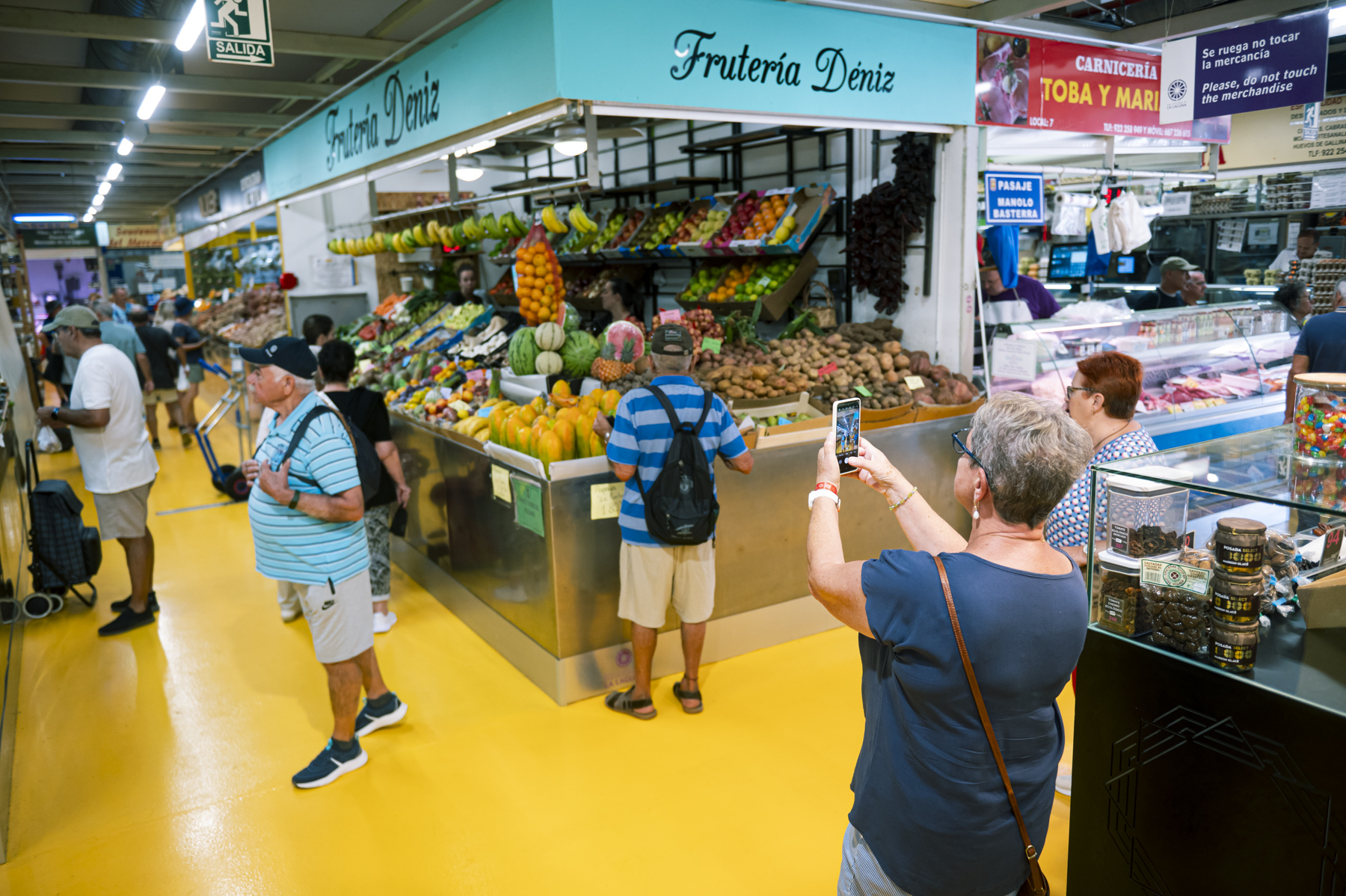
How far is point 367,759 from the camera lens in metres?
3.80

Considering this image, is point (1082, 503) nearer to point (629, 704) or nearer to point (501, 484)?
point (629, 704)

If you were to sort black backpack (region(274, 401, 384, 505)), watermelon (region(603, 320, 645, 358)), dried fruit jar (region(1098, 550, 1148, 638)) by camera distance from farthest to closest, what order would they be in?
watermelon (region(603, 320, 645, 358)) < black backpack (region(274, 401, 384, 505)) < dried fruit jar (region(1098, 550, 1148, 638))

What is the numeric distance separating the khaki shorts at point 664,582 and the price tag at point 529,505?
47 centimetres

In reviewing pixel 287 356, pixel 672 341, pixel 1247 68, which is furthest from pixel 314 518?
pixel 1247 68

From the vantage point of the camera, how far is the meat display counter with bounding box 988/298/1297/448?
541 centimetres

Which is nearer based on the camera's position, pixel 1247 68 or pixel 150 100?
pixel 1247 68

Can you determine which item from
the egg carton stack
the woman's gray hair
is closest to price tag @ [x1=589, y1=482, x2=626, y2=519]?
the woman's gray hair

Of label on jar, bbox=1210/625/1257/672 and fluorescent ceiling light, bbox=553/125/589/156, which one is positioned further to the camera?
fluorescent ceiling light, bbox=553/125/589/156

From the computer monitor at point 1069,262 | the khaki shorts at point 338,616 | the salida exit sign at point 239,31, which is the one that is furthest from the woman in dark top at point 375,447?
the computer monitor at point 1069,262

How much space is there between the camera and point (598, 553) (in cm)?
422

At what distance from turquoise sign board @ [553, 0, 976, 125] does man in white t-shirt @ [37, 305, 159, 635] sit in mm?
3313

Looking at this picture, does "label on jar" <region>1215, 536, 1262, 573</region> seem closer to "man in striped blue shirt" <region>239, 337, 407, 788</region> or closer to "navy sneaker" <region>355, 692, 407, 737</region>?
"man in striped blue shirt" <region>239, 337, 407, 788</region>

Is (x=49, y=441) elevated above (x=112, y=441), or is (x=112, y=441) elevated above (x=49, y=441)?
(x=112, y=441)

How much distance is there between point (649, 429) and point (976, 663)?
229cm
